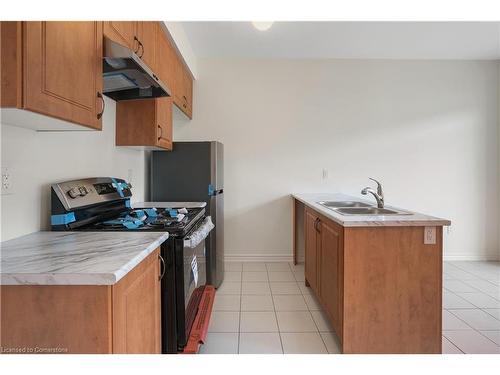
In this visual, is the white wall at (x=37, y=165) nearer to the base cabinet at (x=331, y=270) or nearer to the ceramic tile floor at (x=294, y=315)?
the ceramic tile floor at (x=294, y=315)

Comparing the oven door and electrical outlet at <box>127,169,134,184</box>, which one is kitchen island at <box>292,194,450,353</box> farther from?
electrical outlet at <box>127,169,134,184</box>

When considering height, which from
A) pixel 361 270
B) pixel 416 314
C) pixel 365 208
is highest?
pixel 365 208

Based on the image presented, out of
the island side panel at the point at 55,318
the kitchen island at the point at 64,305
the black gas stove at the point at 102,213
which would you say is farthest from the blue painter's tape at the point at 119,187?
the island side panel at the point at 55,318

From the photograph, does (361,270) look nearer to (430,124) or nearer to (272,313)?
(272,313)

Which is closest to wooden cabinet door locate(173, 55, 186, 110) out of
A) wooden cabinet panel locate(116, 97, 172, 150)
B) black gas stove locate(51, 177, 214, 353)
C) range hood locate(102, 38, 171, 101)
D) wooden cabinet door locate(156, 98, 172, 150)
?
wooden cabinet door locate(156, 98, 172, 150)

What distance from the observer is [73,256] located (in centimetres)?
104

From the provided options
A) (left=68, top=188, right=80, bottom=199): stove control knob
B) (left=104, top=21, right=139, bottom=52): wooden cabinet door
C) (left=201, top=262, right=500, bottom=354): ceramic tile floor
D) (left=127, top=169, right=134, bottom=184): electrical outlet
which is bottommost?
(left=201, top=262, right=500, bottom=354): ceramic tile floor

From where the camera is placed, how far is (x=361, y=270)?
1.71 m

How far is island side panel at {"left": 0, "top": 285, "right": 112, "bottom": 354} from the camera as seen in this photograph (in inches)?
34.2

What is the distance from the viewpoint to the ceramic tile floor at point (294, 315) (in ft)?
6.34

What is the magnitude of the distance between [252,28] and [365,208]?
80.2 inches

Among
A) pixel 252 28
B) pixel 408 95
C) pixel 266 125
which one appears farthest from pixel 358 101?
pixel 252 28

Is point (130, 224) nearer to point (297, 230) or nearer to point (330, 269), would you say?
point (330, 269)

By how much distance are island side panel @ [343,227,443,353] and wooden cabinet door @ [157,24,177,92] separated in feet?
6.07
